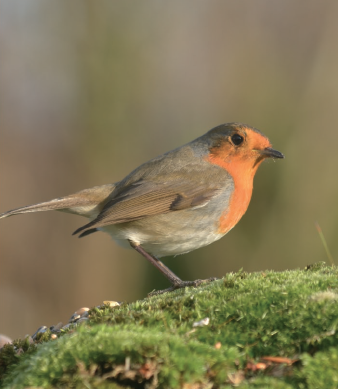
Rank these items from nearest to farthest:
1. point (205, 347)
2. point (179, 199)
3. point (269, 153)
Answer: point (205, 347)
point (179, 199)
point (269, 153)

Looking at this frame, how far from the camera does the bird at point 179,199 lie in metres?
4.86

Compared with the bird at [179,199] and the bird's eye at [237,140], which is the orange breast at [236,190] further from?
the bird's eye at [237,140]

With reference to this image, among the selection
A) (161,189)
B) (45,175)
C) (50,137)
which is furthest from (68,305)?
(161,189)

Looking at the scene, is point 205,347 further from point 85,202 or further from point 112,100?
point 112,100

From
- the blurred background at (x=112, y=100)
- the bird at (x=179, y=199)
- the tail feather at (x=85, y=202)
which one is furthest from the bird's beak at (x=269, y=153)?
the blurred background at (x=112, y=100)

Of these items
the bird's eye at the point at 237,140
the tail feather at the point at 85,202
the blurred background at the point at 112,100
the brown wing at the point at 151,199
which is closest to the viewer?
the brown wing at the point at 151,199

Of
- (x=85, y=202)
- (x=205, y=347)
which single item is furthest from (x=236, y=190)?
(x=205, y=347)

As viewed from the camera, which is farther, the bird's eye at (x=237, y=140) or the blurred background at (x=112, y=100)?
the blurred background at (x=112, y=100)

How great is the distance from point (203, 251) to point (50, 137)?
289cm

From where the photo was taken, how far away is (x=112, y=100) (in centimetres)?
881

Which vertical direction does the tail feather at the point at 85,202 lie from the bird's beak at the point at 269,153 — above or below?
below

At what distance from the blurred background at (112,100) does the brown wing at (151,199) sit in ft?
11.5

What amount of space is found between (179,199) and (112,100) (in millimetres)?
4163

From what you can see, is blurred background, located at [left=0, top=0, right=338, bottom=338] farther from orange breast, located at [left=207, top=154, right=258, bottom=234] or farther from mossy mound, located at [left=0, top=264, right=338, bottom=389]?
mossy mound, located at [left=0, top=264, right=338, bottom=389]
